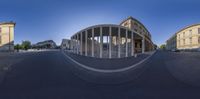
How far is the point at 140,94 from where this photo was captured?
579 centimetres

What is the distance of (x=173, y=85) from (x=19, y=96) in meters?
5.55

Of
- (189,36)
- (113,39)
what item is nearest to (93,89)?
(189,36)

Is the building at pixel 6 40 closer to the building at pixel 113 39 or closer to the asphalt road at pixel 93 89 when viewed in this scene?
the building at pixel 113 39

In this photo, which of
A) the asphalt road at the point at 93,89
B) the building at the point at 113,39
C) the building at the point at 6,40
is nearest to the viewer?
the asphalt road at the point at 93,89

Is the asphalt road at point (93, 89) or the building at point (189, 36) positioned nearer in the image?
the asphalt road at point (93, 89)

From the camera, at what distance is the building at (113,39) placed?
2299cm

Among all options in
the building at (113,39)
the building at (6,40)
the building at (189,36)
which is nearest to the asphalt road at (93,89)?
the building at (189,36)

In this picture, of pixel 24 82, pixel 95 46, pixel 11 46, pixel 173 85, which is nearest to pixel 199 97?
pixel 173 85

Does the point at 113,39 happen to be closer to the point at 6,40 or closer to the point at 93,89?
the point at 93,89

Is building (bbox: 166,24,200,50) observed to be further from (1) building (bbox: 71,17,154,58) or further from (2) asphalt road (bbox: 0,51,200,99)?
(2) asphalt road (bbox: 0,51,200,99)

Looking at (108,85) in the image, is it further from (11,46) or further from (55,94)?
(11,46)

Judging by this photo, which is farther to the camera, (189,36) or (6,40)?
(6,40)

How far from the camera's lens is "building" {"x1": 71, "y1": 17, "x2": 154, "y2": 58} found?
22987 millimetres

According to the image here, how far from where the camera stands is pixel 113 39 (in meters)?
25.5
